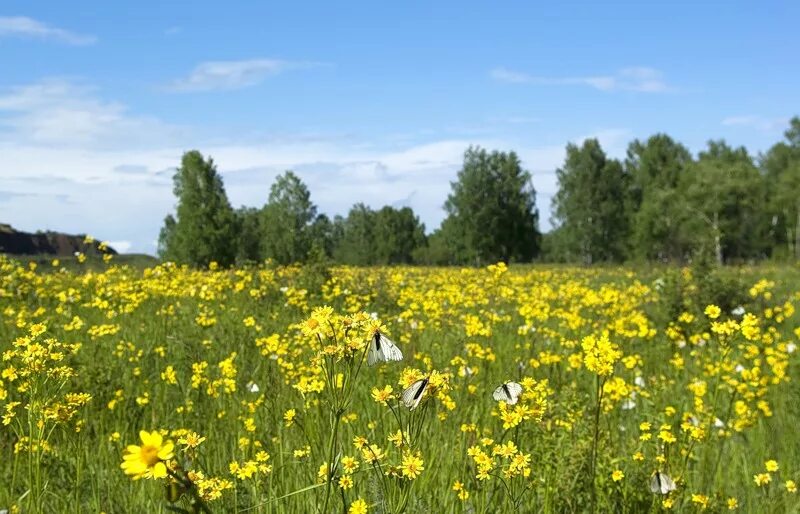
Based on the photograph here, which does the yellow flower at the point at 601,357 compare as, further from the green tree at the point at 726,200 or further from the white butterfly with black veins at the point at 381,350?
the green tree at the point at 726,200

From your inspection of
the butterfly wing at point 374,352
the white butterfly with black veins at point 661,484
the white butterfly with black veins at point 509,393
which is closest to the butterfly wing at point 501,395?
the white butterfly with black veins at point 509,393

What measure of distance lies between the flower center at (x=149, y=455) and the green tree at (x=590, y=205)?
2245 inches

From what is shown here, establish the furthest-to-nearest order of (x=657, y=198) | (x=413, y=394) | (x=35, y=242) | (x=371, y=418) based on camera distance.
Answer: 1. (x=35, y=242)
2. (x=657, y=198)
3. (x=371, y=418)
4. (x=413, y=394)

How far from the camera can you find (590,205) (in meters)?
56.7

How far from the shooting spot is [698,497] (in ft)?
9.05

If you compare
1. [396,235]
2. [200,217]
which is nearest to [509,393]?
[200,217]

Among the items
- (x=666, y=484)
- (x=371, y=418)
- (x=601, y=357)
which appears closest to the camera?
(x=601, y=357)

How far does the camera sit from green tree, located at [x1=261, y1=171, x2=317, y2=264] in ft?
166

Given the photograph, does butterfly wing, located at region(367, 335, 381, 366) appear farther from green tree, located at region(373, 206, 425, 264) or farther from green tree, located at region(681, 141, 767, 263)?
green tree, located at region(373, 206, 425, 264)

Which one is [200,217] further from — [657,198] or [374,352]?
[374,352]

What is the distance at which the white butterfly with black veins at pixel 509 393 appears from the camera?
206cm

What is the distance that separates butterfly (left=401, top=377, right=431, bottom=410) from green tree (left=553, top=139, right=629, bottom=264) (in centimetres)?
5630

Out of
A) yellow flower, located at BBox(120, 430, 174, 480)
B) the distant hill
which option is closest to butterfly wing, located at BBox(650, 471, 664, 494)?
yellow flower, located at BBox(120, 430, 174, 480)

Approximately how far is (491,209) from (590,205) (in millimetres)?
8773
